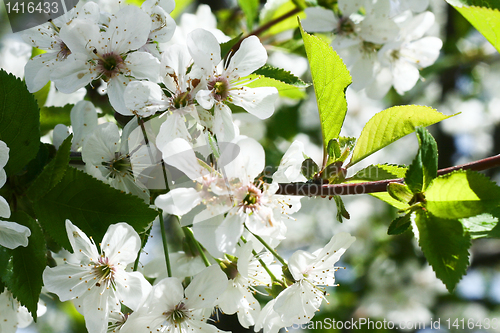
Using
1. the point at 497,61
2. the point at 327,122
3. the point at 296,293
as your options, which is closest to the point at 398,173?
the point at 327,122

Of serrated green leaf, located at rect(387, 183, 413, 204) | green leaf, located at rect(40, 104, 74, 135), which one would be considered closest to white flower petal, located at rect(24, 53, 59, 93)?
green leaf, located at rect(40, 104, 74, 135)

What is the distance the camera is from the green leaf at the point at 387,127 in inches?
33.8

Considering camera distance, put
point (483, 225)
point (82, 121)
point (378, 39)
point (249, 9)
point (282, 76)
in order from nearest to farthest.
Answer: point (483, 225) → point (282, 76) → point (82, 121) → point (378, 39) → point (249, 9)

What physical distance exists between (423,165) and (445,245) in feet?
0.47

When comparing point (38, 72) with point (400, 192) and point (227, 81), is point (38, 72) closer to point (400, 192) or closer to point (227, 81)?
point (227, 81)

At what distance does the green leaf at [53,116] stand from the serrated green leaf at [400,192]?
88 cm

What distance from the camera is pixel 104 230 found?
85 cm

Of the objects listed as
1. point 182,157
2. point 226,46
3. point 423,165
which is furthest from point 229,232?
point 226,46

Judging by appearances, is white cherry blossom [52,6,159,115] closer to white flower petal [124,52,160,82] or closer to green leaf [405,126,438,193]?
white flower petal [124,52,160,82]

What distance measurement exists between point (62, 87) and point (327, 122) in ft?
1.81

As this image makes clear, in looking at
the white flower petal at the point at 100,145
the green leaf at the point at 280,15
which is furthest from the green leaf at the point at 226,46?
the green leaf at the point at 280,15

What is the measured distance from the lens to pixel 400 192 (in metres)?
0.77

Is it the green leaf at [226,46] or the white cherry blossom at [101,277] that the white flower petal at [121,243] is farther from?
the green leaf at [226,46]

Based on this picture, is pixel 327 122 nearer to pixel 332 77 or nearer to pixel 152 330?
pixel 332 77
